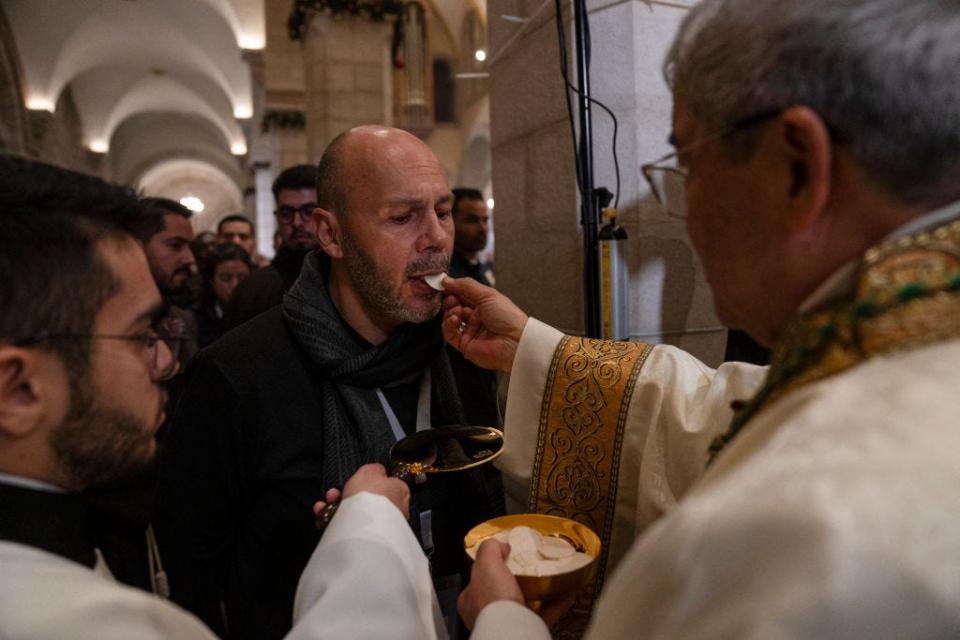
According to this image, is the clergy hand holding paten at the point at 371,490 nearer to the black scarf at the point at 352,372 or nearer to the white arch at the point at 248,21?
the black scarf at the point at 352,372

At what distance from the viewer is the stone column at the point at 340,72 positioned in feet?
22.6

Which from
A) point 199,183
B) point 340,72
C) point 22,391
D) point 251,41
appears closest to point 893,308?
point 22,391

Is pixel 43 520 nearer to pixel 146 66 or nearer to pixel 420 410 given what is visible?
pixel 420 410

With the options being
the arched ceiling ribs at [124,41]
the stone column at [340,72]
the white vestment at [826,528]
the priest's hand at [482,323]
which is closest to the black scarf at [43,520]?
the white vestment at [826,528]

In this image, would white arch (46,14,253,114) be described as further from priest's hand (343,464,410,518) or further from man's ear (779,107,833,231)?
man's ear (779,107,833,231)

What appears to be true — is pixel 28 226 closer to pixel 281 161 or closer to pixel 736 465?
pixel 736 465

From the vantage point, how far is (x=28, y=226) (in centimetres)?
93

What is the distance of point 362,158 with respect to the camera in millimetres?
1696

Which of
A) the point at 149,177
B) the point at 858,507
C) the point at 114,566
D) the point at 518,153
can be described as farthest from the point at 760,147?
the point at 149,177

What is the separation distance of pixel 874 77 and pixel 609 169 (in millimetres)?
1570

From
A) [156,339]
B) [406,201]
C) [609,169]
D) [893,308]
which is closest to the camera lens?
[893,308]

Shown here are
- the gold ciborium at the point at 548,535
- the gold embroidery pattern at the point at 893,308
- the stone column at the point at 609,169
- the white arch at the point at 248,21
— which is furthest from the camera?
the white arch at the point at 248,21

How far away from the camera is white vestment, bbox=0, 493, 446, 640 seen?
2.37 feet

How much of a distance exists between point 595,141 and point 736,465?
5.71ft
